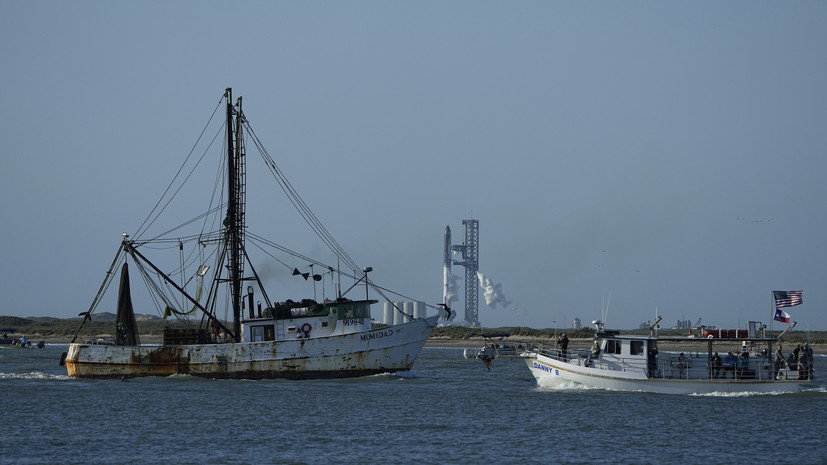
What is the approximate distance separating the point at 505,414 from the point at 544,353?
998 cm

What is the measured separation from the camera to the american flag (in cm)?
4453

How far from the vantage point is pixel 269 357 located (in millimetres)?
54781

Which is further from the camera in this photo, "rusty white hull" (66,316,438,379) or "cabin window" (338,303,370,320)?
"cabin window" (338,303,370,320)

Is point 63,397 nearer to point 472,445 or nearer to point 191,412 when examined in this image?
point 191,412

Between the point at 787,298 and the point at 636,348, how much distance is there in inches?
284

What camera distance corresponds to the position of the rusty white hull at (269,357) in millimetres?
54688

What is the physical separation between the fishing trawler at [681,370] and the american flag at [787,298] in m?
1.64

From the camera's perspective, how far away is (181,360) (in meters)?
56.6

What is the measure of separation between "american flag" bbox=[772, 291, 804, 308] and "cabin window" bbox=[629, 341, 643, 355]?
6.43 meters

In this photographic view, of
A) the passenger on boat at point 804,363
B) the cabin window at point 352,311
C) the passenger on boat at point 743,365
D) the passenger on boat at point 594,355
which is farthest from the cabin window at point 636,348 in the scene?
the cabin window at point 352,311

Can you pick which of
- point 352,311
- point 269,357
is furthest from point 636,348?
point 269,357

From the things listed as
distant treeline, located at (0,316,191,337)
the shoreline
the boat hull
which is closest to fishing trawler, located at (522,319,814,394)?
the boat hull

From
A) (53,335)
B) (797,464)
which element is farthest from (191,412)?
(53,335)

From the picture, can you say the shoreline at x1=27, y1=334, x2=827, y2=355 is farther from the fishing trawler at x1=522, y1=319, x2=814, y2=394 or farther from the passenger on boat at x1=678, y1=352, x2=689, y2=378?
the passenger on boat at x1=678, y1=352, x2=689, y2=378
